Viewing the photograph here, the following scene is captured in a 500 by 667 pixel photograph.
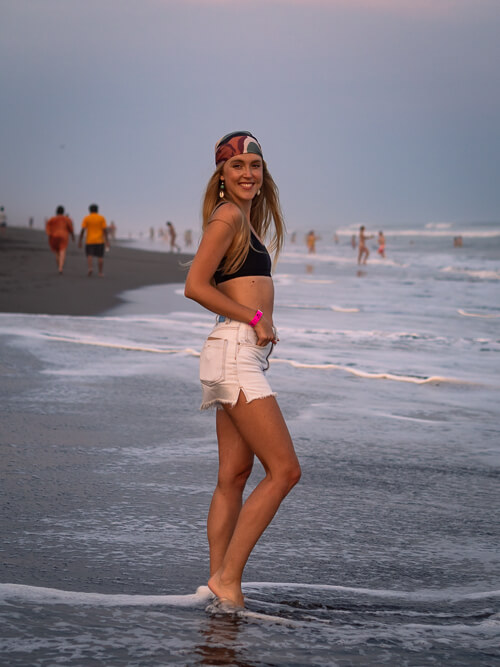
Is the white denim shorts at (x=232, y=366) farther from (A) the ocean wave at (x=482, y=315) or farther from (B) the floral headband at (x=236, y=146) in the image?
(A) the ocean wave at (x=482, y=315)

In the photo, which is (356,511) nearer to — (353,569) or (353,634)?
(353,569)

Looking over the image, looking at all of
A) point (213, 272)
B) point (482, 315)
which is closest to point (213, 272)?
point (213, 272)

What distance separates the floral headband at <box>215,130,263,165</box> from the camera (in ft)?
11.4

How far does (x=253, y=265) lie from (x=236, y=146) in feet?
1.56

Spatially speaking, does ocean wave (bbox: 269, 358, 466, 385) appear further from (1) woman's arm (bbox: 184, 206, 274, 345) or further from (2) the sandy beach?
(1) woman's arm (bbox: 184, 206, 274, 345)

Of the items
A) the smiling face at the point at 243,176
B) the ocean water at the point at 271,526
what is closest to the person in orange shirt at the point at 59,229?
the ocean water at the point at 271,526

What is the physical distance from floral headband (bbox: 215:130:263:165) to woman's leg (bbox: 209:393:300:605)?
0.95m

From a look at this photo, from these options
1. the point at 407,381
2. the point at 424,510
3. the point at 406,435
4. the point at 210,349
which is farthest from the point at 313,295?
the point at 210,349

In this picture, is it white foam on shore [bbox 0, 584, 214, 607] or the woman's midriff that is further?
the woman's midriff

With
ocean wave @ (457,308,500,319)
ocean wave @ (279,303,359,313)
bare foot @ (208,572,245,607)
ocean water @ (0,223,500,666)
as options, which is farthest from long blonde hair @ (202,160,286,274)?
ocean wave @ (457,308,500,319)

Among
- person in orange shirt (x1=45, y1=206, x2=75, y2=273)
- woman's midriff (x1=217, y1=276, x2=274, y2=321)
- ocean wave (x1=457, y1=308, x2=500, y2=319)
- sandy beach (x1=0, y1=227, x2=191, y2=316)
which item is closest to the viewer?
woman's midriff (x1=217, y1=276, x2=274, y2=321)

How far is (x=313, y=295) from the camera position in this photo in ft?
71.6

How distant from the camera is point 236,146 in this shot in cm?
348

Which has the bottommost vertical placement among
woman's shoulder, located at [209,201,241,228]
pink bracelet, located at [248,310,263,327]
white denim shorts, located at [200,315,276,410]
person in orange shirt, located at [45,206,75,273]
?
white denim shorts, located at [200,315,276,410]
